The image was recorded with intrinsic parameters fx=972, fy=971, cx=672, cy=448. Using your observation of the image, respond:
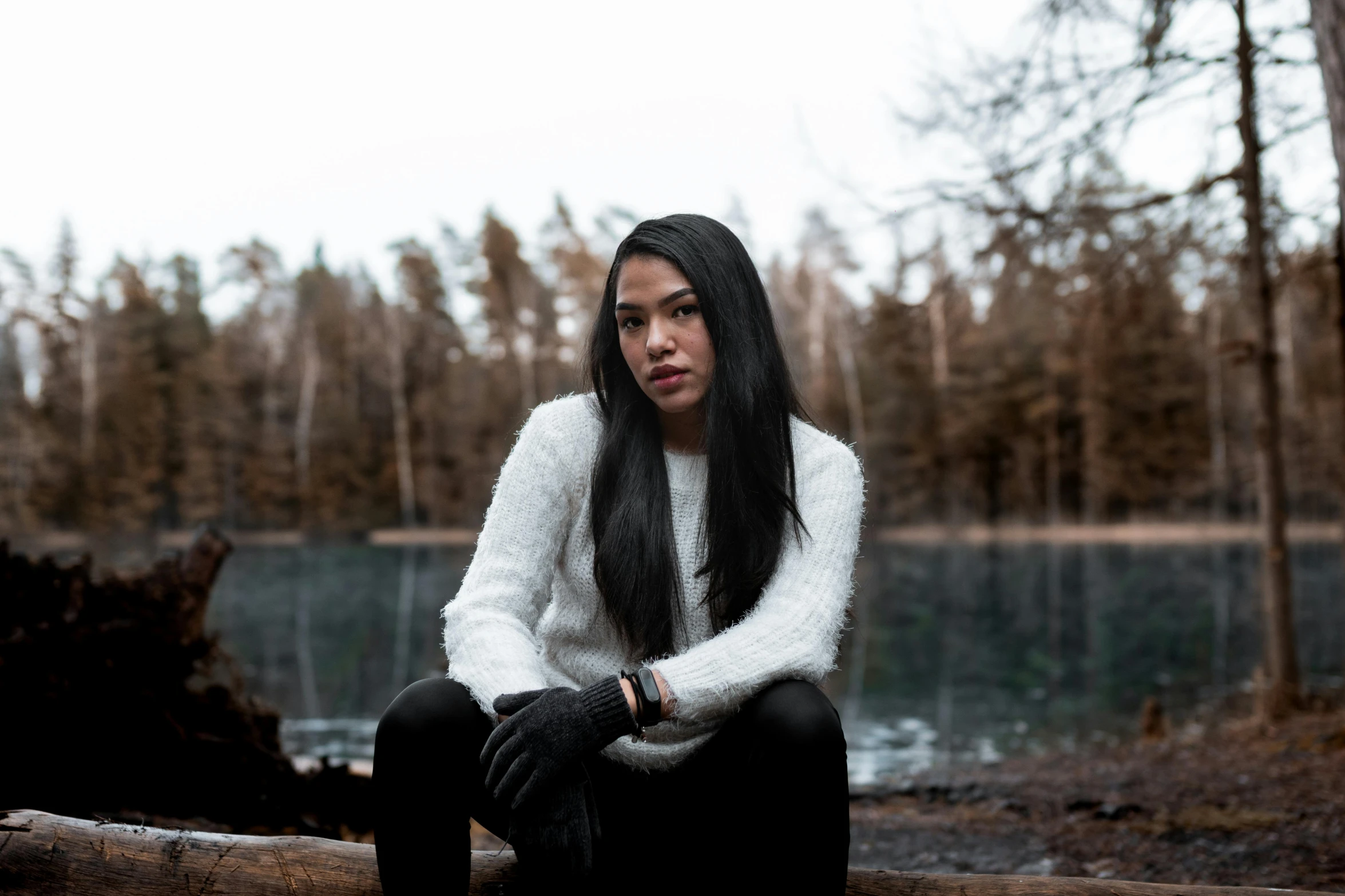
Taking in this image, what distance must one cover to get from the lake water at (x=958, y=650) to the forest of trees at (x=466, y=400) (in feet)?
40.0

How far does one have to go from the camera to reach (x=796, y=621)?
1501 mm

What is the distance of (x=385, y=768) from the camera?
4.44 ft

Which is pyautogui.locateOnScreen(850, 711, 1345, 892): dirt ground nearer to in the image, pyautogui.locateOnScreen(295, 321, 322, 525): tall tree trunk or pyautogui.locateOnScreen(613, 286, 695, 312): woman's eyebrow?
pyautogui.locateOnScreen(613, 286, 695, 312): woman's eyebrow

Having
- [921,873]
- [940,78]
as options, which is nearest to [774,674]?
[921,873]

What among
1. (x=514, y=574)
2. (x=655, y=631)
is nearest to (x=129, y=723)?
(x=514, y=574)

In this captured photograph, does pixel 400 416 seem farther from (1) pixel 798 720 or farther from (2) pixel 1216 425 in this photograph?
(1) pixel 798 720

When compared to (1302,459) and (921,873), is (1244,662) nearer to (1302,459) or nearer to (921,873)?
(921,873)

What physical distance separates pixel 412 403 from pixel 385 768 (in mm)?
31901

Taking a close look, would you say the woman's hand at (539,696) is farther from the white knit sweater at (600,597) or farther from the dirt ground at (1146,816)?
the dirt ground at (1146,816)

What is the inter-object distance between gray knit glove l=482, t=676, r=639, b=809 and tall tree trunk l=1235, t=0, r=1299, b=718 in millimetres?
5155

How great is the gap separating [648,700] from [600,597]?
1.08ft

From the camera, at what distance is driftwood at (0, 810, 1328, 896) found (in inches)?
62.1

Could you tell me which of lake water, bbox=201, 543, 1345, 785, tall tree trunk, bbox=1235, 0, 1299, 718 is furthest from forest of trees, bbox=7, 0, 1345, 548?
tall tree trunk, bbox=1235, 0, 1299, 718

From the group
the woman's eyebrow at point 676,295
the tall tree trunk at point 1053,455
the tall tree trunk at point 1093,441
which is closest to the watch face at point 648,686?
the woman's eyebrow at point 676,295
